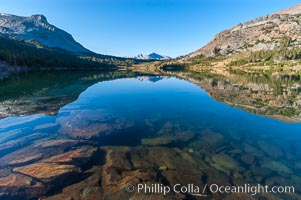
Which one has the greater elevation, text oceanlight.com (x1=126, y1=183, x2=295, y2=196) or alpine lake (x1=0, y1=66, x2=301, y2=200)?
text oceanlight.com (x1=126, y1=183, x2=295, y2=196)

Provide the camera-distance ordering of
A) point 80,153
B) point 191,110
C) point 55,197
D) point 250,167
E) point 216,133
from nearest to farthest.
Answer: point 55,197
point 250,167
point 80,153
point 216,133
point 191,110

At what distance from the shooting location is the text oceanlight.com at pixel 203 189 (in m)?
13.2

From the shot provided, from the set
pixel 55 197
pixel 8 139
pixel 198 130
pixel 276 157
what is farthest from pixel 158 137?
pixel 8 139

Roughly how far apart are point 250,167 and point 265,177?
60.3 inches

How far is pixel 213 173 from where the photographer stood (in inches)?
614

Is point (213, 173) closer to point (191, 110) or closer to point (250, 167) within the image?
point (250, 167)

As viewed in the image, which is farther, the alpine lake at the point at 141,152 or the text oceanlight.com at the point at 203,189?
the alpine lake at the point at 141,152

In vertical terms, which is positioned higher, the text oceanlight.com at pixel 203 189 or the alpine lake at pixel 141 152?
the text oceanlight.com at pixel 203 189

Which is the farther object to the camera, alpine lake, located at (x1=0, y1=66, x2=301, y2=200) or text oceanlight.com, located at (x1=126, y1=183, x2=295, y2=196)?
alpine lake, located at (x1=0, y1=66, x2=301, y2=200)

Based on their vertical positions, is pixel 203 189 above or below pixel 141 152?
above

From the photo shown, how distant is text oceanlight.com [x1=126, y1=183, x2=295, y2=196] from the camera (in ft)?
43.3

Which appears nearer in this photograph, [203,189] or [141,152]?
[203,189]

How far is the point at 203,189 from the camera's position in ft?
44.4

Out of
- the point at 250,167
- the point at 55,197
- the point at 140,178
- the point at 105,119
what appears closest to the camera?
the point at 55,197
